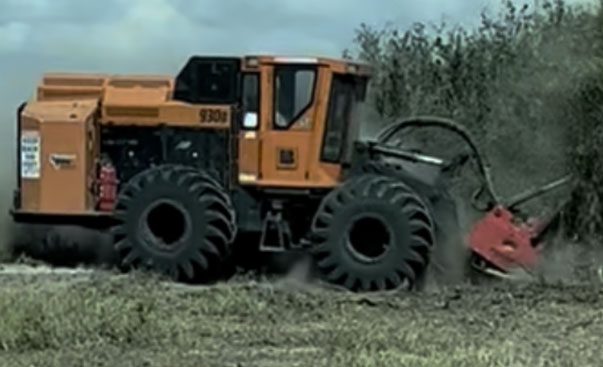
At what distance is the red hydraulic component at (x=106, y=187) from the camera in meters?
19.9

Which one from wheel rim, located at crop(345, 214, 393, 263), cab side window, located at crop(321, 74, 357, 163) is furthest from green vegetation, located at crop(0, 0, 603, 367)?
cab side window, located at crop(321, 74, 357, 163)

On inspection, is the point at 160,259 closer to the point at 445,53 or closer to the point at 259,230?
the point at 259,230

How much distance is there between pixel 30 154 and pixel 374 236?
4310 mm

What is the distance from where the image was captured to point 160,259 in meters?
19.2

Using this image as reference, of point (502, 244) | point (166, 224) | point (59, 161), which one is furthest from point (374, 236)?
point (59, 161)

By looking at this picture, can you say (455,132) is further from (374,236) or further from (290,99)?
(290,99)

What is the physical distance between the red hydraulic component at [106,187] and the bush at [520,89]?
17.8 ft

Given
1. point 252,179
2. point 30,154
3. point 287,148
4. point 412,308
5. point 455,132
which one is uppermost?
point 455,132

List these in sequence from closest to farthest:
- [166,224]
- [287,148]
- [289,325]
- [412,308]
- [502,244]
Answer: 1. [289,325]
2. [412,308]
3. [502,244]
4. [287,148]
5. [166,224]

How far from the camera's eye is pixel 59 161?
65.1ft

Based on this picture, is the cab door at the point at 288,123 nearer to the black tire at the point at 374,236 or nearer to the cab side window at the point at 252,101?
the cab side window at the point at 252,101

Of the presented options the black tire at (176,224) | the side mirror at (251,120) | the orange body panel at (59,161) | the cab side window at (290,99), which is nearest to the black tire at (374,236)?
the cab side window at (290,99)

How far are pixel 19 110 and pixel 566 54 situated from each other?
8043 mm

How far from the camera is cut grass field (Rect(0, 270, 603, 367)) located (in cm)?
1227
